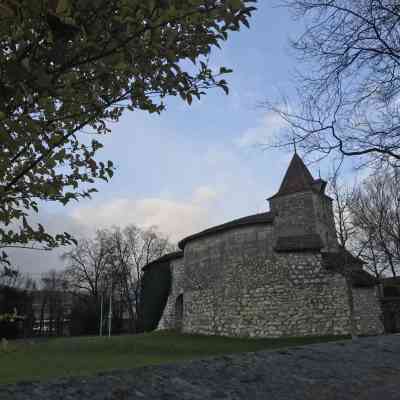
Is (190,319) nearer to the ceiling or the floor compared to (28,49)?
nearer to the floor

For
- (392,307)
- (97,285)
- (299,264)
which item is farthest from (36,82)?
(97,285)

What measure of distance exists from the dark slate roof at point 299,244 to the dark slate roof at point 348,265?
808 mm

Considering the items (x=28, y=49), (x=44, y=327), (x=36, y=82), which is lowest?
(x=44, y=327)

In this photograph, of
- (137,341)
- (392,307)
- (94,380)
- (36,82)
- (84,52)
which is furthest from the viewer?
(392,307)

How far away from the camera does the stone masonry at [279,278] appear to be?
18156 mm

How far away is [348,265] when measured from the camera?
55.7 feet

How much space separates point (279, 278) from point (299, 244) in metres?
2.05

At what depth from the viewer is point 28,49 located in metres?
1.46

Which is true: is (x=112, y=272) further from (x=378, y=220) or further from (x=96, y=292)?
(x=378, y=220)

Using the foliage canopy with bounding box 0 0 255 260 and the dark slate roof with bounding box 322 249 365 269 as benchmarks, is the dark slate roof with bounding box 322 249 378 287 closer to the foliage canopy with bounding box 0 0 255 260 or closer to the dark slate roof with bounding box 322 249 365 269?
the dark slate roof with bounding box 322 249 365 269

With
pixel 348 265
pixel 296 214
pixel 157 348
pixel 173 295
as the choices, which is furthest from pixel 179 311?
pixel 348 265

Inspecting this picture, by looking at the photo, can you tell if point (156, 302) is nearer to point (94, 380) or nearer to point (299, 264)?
point (299, 264)

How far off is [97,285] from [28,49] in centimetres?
4032

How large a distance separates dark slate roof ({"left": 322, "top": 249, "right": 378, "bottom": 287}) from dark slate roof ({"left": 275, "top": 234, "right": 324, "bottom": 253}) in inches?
31.8
